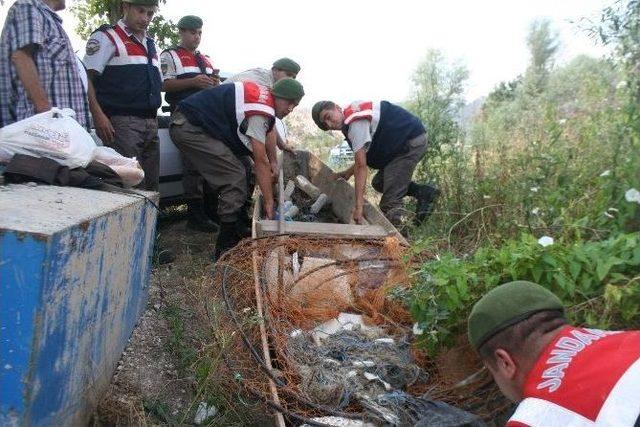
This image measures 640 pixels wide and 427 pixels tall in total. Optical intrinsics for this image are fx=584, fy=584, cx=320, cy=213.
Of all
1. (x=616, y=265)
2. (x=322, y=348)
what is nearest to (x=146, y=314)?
(x=322, y=348)

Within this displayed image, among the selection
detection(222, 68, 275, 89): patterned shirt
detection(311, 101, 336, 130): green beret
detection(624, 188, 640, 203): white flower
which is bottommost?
detection(624, 188, 640, 203): white flower

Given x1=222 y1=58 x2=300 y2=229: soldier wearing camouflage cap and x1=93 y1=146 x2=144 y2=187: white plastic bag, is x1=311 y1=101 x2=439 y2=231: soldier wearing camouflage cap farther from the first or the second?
x1=93 y1=146 x2=144 y2=187: white plastic bag

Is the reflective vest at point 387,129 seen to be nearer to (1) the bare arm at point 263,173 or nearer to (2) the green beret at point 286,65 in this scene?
(2) the green beret at point 286,65

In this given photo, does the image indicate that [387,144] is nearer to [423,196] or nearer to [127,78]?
[423,196]

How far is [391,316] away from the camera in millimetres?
3723

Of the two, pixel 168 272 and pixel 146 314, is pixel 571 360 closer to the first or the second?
pixel 146 314

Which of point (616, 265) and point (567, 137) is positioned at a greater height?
point (567, 137)

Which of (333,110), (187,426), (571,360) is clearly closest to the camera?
(571,360)

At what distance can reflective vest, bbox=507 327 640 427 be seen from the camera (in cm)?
152

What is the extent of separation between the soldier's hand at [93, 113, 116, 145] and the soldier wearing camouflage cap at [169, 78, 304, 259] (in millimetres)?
778

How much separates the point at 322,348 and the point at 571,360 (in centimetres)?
185

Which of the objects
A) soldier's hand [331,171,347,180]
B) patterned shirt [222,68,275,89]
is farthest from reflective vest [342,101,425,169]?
patterned shirt [222,68,275,89]

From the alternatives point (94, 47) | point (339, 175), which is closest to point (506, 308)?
point (94, 47)

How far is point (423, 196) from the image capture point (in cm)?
641
